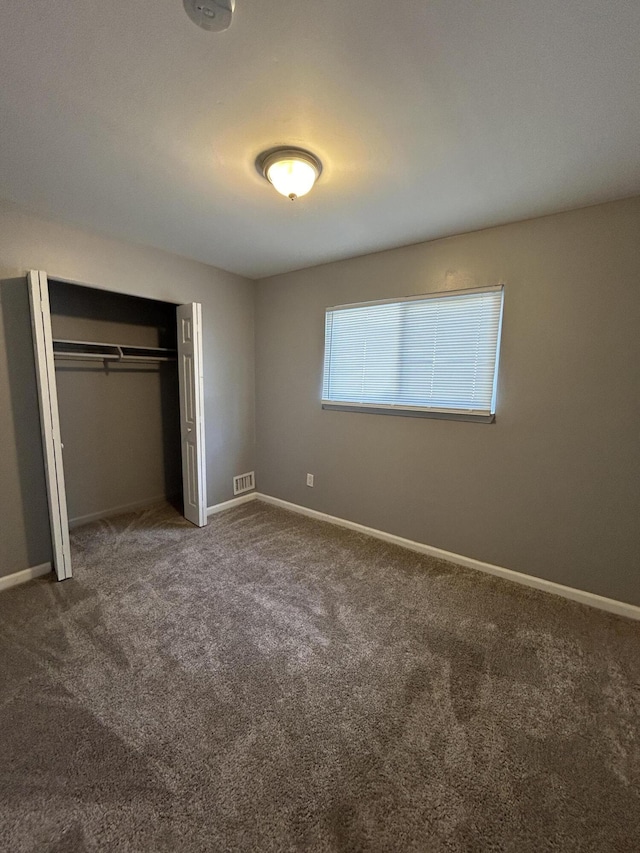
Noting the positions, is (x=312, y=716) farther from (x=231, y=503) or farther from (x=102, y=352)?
(x=102, y=352)

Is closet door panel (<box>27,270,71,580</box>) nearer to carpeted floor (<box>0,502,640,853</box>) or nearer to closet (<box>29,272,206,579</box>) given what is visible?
carpeted floor (<box>0,502,640,853</box>)

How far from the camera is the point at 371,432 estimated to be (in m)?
3.12

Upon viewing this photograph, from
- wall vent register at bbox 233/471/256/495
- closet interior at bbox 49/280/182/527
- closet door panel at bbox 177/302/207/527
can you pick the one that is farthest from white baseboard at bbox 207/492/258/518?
closet interior at bbox 49/280/182/527

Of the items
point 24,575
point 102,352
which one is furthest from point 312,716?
point 102,352

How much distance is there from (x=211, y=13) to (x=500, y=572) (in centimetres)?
328

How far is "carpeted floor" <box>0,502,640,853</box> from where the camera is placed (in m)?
1.13

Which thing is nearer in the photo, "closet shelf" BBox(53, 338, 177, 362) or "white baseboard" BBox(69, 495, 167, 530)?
"closet shelf" BBox(53, 338, 177, 362)

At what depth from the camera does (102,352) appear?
3383 millimetres

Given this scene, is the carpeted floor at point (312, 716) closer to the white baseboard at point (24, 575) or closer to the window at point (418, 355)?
the white baseboard at point (24, 575)

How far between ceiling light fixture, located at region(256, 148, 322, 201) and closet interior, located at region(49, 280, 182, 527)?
2.26 meters

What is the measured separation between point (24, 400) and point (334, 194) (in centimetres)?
248

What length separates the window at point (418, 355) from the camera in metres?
2.52

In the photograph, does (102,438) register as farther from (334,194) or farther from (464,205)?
(464,205)

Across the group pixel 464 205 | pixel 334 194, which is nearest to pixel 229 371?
pixel 334 194
